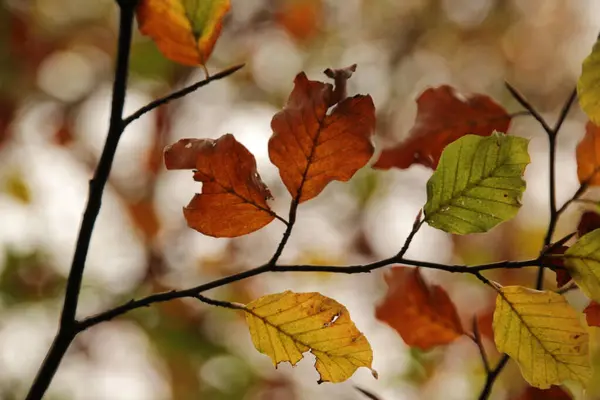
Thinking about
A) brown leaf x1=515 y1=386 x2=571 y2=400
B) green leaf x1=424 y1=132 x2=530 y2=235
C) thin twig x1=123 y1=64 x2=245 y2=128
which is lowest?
brown leaf x1=515 y1=386 x2=571 y2=400

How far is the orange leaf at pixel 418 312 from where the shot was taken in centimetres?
59

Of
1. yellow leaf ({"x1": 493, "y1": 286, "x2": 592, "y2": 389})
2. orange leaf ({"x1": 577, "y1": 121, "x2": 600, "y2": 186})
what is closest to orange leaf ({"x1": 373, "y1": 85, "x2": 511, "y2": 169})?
orange leaf ({"x1": 577, "y1": 121, "x2": 600, "y2": 186})

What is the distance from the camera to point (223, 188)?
0.41 meters

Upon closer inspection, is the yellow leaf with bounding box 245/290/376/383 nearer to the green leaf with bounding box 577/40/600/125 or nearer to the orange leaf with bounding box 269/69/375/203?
the orange leaf with bounding box 269/69/375/203

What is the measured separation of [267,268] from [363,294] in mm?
2815

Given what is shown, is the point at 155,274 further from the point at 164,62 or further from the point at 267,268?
the point at 267,268

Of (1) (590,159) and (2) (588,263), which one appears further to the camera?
(1) (590,159)

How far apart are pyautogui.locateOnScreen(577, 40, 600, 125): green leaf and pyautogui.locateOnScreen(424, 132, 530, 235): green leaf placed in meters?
0.06

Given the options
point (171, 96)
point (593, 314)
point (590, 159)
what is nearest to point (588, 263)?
point (593, 314)

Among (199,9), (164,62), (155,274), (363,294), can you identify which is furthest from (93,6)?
(199,9)

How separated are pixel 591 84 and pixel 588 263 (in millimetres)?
125

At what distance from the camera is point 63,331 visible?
393 mm

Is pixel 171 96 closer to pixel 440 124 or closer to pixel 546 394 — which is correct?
pixel 440 124

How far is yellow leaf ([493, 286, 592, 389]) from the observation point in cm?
40
